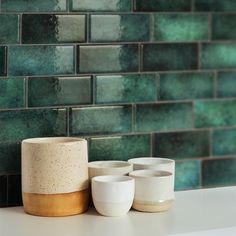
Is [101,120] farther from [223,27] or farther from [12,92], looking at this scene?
[223,27]

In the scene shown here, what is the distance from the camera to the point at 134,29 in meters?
1.78

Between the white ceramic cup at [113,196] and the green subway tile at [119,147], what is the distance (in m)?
0.21

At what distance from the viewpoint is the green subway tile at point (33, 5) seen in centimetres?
163

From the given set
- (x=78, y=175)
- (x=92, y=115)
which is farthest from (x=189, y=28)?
(x=78, y=175)

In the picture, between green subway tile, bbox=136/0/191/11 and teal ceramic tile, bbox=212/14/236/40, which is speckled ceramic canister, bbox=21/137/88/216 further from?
Answer: teal ceramic tile, bbox=212/14/236/40

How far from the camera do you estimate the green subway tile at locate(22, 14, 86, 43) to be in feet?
5.43

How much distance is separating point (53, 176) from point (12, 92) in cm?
27

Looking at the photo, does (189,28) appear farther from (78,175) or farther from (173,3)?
(78,175)

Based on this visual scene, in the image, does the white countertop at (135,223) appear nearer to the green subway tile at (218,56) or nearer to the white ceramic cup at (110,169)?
the white ceramic cup at (110,169)

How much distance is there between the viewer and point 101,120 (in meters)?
1.75

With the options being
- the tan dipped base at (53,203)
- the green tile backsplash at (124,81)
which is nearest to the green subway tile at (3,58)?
the green tile backsplash at (124,81)

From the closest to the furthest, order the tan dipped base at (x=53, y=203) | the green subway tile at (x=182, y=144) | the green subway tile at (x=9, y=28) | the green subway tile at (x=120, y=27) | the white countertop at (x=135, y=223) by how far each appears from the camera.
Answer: the white countertop at (x=135, y=223)
the tan dipped base at (x=53, y=203)
the green subway tile at (x=9, y=28)
the green subway tile at (x=120, y=27)
the green subway tile at (x=182, y=144)

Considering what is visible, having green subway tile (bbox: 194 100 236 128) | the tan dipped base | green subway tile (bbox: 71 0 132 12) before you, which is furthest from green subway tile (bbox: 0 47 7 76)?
Answer: green subway tile (bbox: 194 100 236 128)

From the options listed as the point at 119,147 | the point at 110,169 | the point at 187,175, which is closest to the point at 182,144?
the point at 187,175
